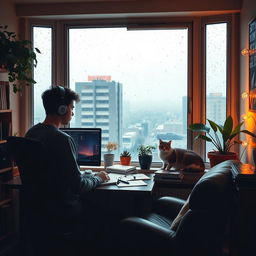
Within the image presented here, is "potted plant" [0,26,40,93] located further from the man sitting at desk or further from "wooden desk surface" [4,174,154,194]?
"wooden desk surface" [4,174,154,194]

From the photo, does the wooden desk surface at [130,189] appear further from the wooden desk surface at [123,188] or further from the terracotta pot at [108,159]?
the terracotta pot at [108,159]

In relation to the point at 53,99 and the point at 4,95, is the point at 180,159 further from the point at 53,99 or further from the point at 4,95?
the point at 4,95

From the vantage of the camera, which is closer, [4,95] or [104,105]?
[4,95]

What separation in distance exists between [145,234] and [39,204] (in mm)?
640

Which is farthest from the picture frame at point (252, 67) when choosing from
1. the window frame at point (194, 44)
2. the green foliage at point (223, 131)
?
the window frame at point (194, 44)

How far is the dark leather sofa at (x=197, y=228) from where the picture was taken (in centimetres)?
187

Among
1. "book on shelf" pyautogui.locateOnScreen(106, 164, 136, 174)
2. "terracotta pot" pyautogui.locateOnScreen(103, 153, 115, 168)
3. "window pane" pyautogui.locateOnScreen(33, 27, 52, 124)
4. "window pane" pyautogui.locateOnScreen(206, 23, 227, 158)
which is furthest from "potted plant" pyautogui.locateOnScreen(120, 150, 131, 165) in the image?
"window pane" pyautogui.locateOnScreen(33, 27, 52, 124)

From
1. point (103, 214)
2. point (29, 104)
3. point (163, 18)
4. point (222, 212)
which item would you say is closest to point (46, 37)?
point (29, 104)

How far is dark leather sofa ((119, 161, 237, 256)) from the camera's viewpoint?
1867mm

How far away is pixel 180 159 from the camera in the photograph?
10.3ft

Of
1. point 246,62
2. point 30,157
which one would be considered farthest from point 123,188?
point 246,62

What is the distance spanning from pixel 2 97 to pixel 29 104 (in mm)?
712

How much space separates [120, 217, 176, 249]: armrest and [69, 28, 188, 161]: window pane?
1613 millimetres

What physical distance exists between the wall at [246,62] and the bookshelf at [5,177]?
205cm
